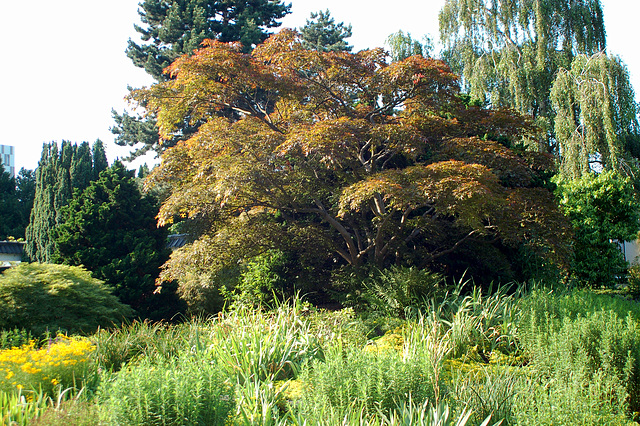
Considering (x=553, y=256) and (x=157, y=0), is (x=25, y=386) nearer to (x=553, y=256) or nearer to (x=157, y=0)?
(x=553, y=256)

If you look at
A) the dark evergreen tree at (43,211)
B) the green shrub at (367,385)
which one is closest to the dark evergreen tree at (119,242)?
the dark evergreen tree at (43,211)

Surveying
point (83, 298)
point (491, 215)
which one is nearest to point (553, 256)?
point (491, 215)

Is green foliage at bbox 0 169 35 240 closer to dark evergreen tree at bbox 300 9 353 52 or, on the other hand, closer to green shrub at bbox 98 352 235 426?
dark evergreen tree at bbox 300 9 353 52

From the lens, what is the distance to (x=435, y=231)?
8094mm

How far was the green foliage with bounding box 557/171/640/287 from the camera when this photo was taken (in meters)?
11.5

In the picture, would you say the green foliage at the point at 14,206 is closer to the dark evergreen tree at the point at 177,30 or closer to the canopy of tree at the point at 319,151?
the dark evergreen tree at the point at 177,30

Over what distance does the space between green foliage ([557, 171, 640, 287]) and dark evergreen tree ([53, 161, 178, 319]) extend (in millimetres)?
9831

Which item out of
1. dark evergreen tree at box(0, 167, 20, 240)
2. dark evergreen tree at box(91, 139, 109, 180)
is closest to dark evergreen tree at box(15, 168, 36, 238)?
dark evergreen tree at box(0, 167, 20, 240)

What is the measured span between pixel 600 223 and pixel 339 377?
1109 centimetres

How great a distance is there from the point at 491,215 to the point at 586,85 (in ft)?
27.4

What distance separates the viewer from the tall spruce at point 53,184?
50.2 feet

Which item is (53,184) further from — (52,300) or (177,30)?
(52,300)

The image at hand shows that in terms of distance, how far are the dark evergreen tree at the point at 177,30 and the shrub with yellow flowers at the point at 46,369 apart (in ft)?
51.7

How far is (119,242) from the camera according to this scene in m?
9.73
